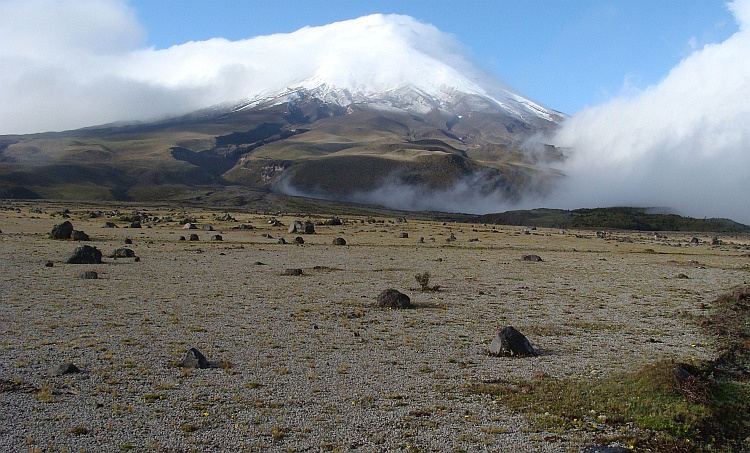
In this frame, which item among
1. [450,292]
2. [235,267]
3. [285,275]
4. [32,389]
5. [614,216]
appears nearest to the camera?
[32,389]

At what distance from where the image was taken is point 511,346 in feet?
51.3

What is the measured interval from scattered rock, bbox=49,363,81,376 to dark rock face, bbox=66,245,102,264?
24045 millimetres

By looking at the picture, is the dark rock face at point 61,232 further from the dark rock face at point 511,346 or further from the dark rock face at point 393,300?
the dark rock face at point 511,346

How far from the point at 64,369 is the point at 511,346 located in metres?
11.8

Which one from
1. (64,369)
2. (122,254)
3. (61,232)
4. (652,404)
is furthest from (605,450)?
(61,232)

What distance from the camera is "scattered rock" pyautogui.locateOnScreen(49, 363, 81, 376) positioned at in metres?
12.5

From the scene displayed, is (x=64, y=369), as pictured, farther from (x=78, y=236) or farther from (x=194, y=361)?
(x=78, y=236)

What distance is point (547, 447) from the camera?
31.2 feet

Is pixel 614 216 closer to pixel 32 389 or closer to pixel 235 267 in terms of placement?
pixel 235 267

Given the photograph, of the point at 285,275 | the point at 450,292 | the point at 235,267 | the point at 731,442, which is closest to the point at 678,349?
the point at 731,442

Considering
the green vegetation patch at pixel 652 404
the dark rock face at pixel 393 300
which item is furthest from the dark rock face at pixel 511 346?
the dark rock face at pixel 393 300

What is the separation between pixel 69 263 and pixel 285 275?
14.0 meters

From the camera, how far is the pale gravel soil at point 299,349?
32.4ft

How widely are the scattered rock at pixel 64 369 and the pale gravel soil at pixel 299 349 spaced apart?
0.20 m
